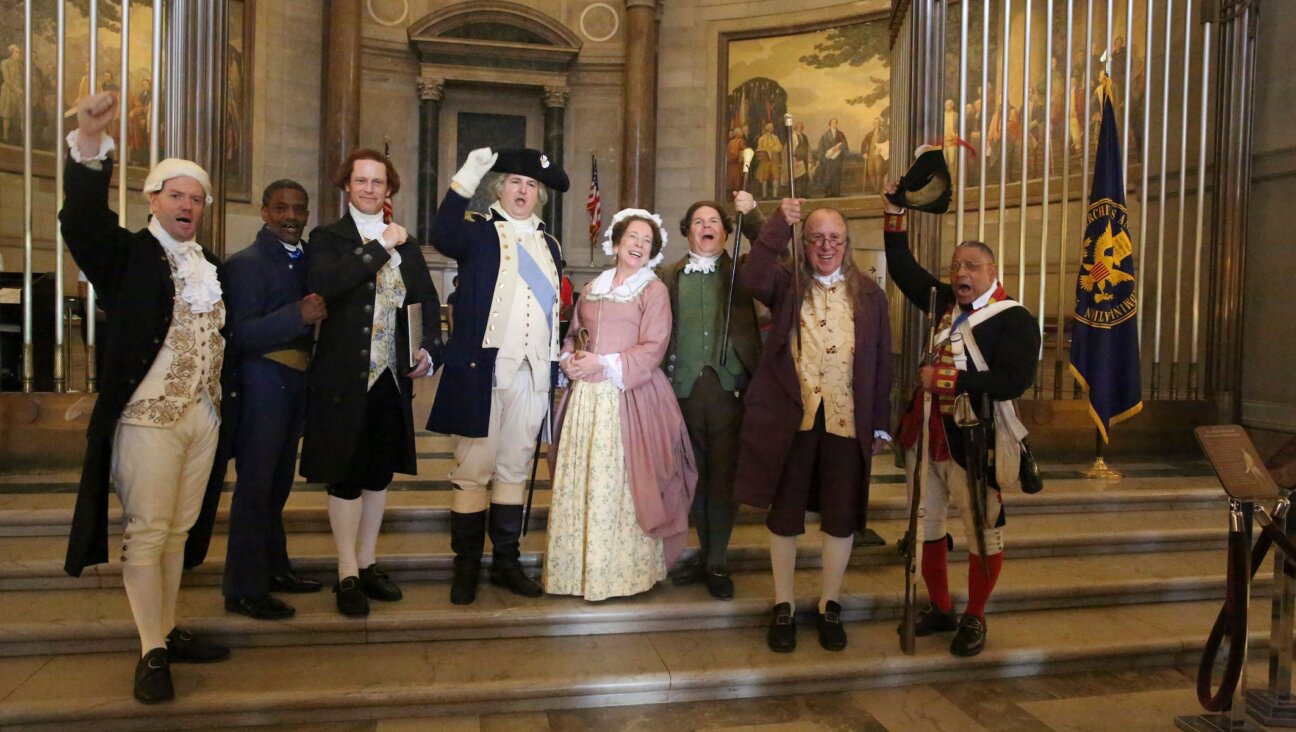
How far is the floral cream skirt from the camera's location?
10.8 ft

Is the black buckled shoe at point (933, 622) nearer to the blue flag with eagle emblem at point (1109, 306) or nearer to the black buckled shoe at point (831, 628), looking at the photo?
the black buckled shoe at point (831, 628)

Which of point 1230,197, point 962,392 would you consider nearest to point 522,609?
point 962,392

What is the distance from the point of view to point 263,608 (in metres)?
3.06

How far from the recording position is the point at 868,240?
455 inches

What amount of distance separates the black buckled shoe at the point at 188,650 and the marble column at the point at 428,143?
954 cm

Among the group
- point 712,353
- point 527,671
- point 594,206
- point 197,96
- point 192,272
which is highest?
point 594,206

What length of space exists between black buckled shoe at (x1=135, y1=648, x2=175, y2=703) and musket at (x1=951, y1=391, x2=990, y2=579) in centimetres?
277

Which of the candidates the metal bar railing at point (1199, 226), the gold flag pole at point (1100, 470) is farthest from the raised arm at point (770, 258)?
the metal bar railing at point (1199, 226)

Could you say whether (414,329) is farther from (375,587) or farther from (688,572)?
(688,572)

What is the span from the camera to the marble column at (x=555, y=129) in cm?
1225

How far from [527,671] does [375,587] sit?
777 mm

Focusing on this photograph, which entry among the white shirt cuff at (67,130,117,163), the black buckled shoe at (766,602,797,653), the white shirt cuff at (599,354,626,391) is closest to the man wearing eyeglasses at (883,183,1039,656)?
the black buckled shoe at (766,602,797,653)

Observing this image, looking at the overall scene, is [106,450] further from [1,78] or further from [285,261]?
[1,78]

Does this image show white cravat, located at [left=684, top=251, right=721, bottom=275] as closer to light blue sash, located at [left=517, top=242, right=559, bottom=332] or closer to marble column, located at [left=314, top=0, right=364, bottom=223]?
light blue sash, located at [left=517, top=242, right=559, bottom=332]
